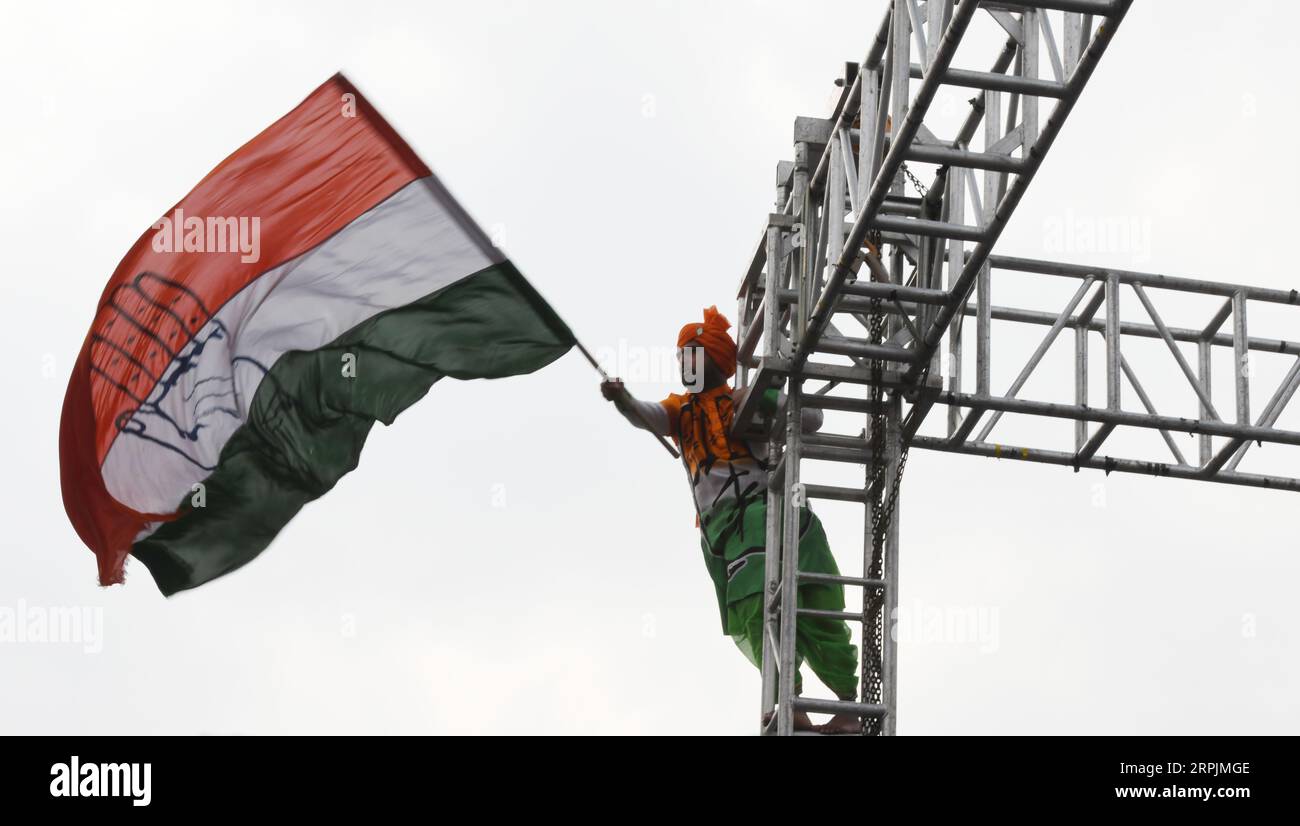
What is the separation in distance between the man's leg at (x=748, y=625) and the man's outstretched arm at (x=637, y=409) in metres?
1.27

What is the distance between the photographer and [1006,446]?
14.5m

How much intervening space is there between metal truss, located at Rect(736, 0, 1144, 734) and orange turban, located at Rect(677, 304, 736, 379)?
199mm

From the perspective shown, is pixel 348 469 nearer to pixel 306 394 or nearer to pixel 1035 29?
pixel 306 394

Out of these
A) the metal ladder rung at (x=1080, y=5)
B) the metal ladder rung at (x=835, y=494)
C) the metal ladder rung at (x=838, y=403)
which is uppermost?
the metal ladder rung at (x=1080, y=5)

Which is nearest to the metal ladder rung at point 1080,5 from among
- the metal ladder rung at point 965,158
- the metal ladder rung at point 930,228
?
the metal ladder rung at point 965,158

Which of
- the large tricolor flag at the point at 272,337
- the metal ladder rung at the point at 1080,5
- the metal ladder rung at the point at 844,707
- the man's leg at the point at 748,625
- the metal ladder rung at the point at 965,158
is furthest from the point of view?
the man's leg at the point at 748,625

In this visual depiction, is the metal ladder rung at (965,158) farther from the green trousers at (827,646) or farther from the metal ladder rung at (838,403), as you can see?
the green trousers at (827,646)

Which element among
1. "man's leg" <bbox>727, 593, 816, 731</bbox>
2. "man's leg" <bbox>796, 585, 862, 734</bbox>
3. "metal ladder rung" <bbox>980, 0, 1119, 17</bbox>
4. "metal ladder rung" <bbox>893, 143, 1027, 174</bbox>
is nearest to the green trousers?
"man's leg" <bbox>796, 585, 862, 734</bbox>

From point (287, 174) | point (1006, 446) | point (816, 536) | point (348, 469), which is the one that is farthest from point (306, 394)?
point (1006, 446)

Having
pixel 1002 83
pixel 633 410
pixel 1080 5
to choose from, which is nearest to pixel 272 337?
pixel 633 410

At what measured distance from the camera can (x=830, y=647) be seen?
1389 centimetres

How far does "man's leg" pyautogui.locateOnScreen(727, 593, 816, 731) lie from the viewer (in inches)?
570

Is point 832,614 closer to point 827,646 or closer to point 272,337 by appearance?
point 827,646

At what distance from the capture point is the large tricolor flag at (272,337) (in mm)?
13836
